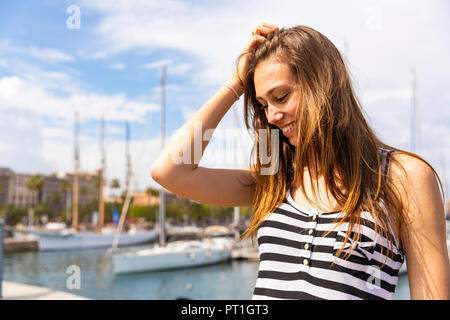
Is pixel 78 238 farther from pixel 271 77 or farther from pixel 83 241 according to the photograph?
pixel 271 77

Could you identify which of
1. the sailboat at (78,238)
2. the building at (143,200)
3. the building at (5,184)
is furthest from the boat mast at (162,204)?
the building at (5,184)

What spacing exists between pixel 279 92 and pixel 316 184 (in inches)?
12.8

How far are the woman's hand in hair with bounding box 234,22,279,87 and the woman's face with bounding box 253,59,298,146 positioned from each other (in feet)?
0.37

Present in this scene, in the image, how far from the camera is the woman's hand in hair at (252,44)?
4.88 ft

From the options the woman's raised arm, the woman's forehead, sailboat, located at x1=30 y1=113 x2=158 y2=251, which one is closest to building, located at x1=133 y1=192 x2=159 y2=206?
sailboat, located at x1=30 y1=113 x2=158 y2=251

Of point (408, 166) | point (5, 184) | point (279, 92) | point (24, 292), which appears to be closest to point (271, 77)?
point (279, 92)

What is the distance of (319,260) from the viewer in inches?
47.1

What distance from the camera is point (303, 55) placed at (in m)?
1.32

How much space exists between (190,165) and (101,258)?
35425mm

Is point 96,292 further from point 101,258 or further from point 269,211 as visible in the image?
point 269,211

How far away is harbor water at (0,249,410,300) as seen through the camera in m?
19.8

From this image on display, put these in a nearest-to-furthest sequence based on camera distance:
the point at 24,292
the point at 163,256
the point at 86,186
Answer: the point at 24,292 → the point at 163,256 → the point at 86,186

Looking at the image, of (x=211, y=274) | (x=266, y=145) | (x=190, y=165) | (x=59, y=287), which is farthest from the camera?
(x=211, y=274)
